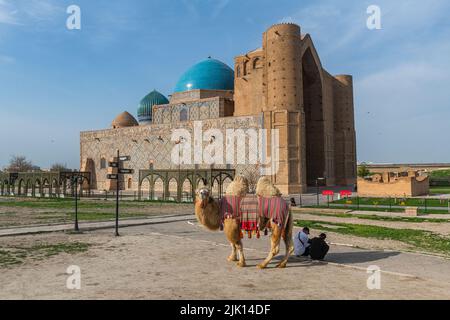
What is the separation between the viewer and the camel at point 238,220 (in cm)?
906

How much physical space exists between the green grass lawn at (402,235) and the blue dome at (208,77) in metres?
44.2

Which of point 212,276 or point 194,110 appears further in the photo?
point 194,110

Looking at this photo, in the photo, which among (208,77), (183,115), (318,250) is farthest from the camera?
(208,77)

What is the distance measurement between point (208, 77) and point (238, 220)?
5295 centimetres

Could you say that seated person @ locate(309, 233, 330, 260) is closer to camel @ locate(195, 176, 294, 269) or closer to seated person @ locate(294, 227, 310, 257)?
seated person @ locate(294, 227, 310, 257)

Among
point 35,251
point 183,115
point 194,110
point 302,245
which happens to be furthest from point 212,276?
point 183,115

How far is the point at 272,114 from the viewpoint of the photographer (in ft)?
147

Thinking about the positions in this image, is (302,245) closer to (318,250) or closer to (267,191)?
(318,250)

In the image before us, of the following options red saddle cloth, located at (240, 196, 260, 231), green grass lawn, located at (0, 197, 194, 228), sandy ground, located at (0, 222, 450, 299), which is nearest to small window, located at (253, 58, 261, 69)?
green grass lawn, located at (0, 197, 194, 228)

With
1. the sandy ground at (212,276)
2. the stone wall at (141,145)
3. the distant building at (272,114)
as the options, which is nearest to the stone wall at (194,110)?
the distant building at (272,114)

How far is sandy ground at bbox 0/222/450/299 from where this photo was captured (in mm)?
6773

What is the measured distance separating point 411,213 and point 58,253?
64.4 ft

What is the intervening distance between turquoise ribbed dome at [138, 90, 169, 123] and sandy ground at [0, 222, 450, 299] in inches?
2430
